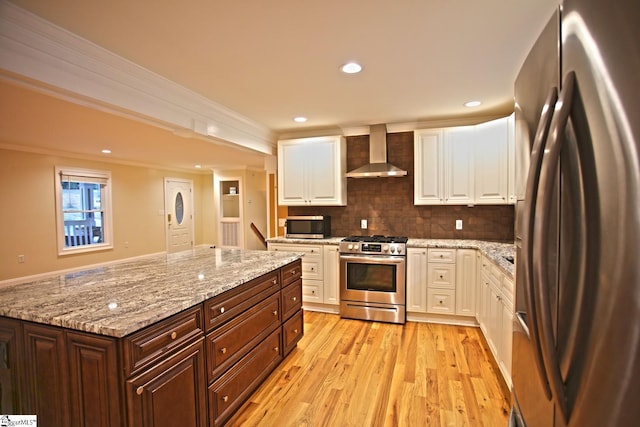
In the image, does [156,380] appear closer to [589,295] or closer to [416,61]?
[589,295]

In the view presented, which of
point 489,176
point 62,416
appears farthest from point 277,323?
point 489,176

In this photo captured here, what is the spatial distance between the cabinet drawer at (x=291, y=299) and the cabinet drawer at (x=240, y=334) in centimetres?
12

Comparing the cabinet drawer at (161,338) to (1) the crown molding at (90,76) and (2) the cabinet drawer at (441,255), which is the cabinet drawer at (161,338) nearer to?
(1) the crown molding at (90,76)

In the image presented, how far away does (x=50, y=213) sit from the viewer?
5.54 m

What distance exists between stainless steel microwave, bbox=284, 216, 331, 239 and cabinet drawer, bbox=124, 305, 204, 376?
8.75 feet

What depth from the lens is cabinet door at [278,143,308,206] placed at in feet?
14.6

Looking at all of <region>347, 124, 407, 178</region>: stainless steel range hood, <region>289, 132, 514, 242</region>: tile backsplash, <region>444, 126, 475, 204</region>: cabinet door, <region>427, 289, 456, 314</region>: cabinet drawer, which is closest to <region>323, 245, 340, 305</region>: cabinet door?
<region>289, 132, 514, 242</region>: tile backsplash

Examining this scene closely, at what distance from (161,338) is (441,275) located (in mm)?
3162

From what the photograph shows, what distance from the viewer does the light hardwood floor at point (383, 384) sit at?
212 cm

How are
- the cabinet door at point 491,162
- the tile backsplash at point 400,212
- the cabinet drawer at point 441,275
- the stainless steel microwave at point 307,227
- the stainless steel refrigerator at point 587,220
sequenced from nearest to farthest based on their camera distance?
the stainless steel refrigerator at point 587,220 < the cabinet door at point 491,162 < the cabinet drawer at point 441,275 < the tile backsplash at point 400,212 < the stainless steel microwave at point 307,227

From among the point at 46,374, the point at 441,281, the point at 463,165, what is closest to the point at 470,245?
the point at 441,281

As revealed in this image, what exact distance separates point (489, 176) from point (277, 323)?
114 inches

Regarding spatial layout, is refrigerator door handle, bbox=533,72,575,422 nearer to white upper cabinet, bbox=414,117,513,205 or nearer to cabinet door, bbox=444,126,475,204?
white upper cabinet, bbox=414,117,513,205

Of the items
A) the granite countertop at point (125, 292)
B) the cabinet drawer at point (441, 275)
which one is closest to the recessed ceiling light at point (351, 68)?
the granite countertop at point (125, 292)
